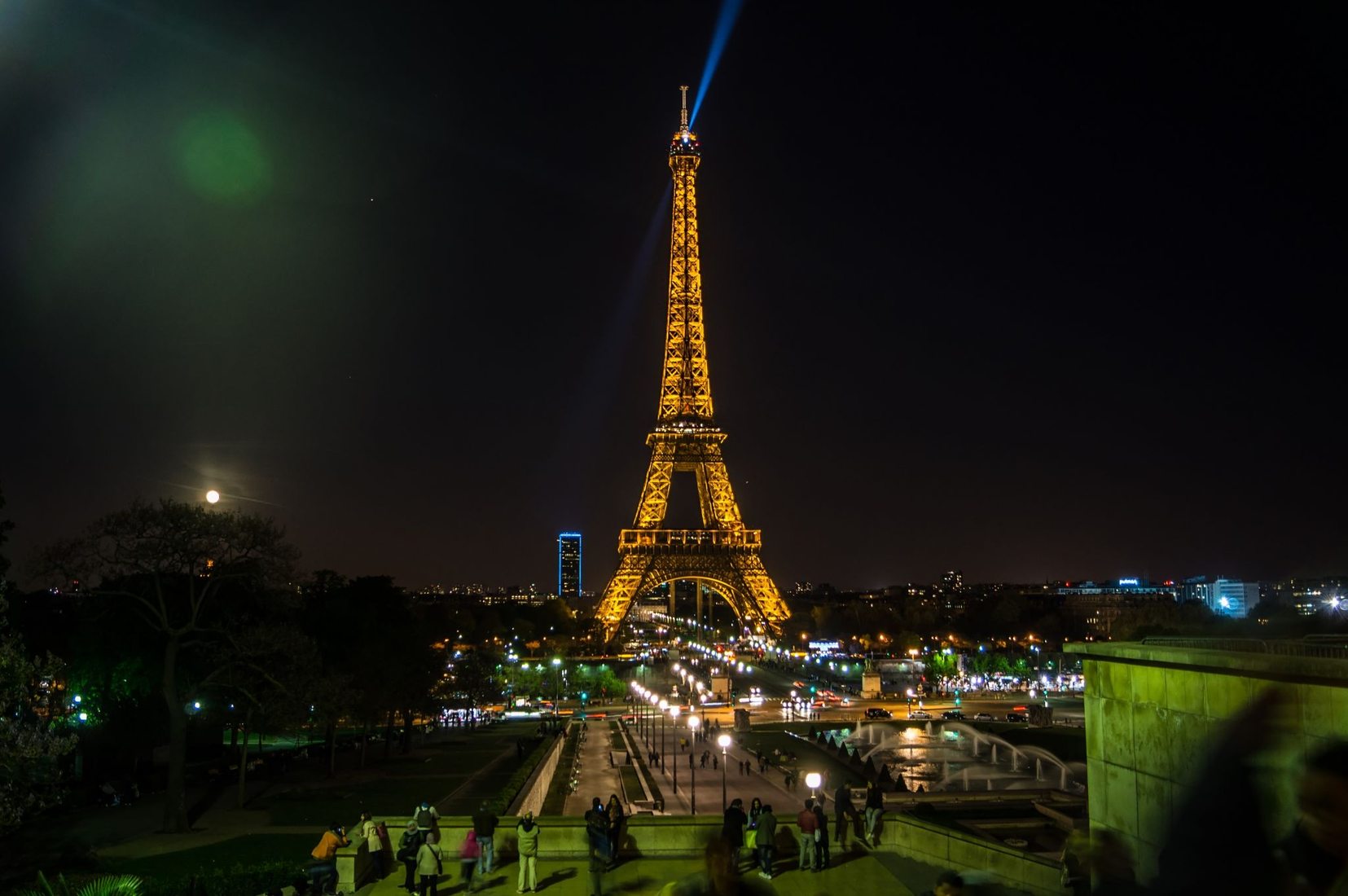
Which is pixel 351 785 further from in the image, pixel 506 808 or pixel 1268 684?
pixel 1268 684

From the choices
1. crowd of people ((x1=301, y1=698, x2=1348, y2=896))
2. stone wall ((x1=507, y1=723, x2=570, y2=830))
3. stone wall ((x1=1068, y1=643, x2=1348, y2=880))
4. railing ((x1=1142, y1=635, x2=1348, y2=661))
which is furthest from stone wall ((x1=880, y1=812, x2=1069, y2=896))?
stone wall ((x1=507, y1=723, x2=570, y2=830))

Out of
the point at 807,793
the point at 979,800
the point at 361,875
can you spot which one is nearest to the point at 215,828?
the point at 361,875

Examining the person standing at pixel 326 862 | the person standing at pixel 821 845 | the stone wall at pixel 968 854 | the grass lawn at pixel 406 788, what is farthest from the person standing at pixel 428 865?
the grass lawn at pixel 406 788

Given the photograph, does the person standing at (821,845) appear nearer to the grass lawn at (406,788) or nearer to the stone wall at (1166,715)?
the stone wall at (1166,715)

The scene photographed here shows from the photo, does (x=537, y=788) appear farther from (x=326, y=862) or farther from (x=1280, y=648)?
(x=1280, y=648)

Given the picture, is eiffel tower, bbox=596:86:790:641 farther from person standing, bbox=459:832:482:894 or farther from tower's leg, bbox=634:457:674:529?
person standing, bbox=459:832:482:894

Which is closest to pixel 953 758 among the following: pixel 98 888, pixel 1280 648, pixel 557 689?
pixel 1280 648

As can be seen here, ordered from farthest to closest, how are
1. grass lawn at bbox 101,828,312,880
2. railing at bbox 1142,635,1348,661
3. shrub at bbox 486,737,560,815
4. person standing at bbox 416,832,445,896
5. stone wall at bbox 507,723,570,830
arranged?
stone wall at bbox 507,723,570,830 < shrub at bbox 486,737,560,815 < grass lawn at bbox 101,828,312,880 < person standing at bbox 416,832,445,896 < railing at bbox 1142,635,1348,661
